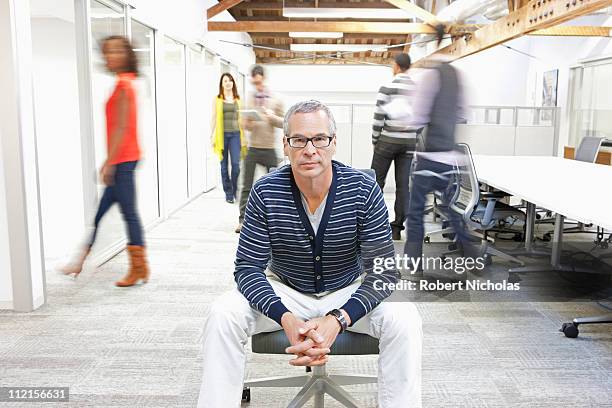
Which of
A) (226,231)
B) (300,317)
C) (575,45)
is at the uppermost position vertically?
(575,45)

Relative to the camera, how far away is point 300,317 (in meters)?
1.62

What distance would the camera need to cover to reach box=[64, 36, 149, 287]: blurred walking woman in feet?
9.70

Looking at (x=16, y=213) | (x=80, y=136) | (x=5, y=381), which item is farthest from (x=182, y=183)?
(x=5, y=381)

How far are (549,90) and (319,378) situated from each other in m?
8.90

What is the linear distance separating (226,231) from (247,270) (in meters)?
3.16

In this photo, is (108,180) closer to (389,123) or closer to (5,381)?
(5,381)

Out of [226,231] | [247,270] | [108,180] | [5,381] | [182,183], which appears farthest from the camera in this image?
[182,183]

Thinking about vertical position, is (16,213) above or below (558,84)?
below

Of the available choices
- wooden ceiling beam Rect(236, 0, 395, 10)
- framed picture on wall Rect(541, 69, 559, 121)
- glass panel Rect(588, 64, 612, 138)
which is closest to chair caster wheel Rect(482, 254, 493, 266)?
glass panel Rect(588, 64, 612, 138)

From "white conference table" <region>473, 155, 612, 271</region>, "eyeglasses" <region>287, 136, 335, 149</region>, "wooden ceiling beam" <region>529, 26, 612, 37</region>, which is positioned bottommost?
"white conference table" <region>473, 155, 612, 271</region>

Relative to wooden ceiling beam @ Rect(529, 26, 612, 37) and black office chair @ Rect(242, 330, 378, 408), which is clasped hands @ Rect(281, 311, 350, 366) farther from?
wooden ceiling beam @ Rect(529, 26, 612, 37)

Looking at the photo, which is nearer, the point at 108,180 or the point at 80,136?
the point at 108,180

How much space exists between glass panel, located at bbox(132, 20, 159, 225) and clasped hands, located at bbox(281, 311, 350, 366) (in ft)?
10.8

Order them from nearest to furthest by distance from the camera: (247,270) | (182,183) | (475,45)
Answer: (247,270) < (182,183) < (475,45)
